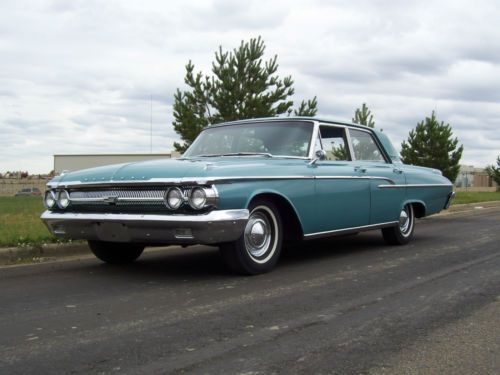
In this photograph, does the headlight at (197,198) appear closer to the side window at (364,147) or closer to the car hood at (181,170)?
the car hood at (181,170)

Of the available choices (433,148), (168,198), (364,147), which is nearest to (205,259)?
(168,198)

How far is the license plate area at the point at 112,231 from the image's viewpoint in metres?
5.24

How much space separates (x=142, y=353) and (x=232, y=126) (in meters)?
4.08

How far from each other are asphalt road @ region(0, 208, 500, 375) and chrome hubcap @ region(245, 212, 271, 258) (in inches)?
10.8

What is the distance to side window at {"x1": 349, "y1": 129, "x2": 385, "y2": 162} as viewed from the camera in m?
7.36

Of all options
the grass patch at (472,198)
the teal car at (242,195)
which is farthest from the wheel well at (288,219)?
the grass patch at (472,198)

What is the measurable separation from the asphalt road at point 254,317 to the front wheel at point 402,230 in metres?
1.34

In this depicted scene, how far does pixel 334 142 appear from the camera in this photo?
7.04m

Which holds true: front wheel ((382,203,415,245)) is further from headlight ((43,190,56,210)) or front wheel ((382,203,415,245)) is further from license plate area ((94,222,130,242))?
headlight ((43,190,56,210))

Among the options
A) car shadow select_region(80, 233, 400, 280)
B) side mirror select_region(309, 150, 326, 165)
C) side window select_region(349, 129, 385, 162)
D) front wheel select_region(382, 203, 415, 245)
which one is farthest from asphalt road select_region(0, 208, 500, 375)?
side window select_region(349, 129, 385, 162)

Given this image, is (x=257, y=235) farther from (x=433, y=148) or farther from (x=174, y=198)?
(x=433, y=148)

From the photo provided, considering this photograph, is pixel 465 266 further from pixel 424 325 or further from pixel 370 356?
pixel 370 356

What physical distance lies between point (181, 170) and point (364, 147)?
3244 millimetres

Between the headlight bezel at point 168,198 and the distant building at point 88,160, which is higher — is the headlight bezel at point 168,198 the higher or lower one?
the lower one
